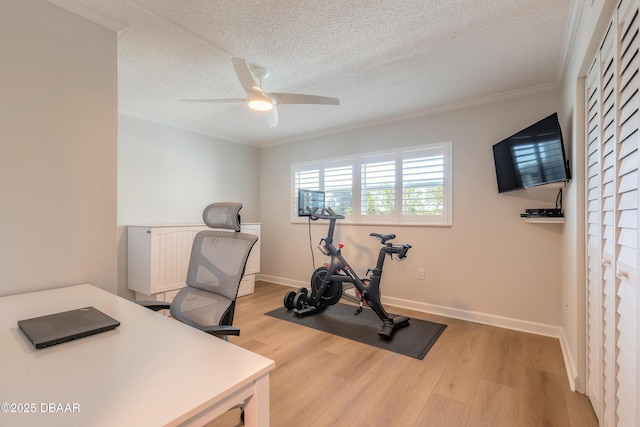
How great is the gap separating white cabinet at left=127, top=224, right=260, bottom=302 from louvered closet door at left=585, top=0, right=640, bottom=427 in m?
3.65

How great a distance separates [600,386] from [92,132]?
322 centimetres

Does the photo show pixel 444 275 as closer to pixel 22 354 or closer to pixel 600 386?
pixel 600 386

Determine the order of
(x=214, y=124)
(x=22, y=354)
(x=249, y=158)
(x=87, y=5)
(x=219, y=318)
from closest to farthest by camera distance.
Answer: (x=22, y=354) → (x=219, y=318) → (x=87, y=5) → (x=214, y=124) → (x=249, y=158)

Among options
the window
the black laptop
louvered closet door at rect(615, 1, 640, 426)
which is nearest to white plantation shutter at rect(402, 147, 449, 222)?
the window

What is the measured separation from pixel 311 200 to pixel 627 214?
3154mm

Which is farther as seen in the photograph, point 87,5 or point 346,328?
point 346,328

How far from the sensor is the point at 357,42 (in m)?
2.05

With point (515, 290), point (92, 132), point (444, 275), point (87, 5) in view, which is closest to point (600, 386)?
point (515, 290)

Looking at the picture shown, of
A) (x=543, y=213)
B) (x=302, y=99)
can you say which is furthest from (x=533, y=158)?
(x=302, y=99)

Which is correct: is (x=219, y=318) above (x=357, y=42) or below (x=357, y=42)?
below

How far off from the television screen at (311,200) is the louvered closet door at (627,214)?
111 inches

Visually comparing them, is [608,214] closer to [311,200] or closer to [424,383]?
[424,383]

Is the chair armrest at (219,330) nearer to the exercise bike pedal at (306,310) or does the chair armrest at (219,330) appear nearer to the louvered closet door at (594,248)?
the louvered closet door at (594,248)

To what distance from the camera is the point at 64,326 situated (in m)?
1.04
